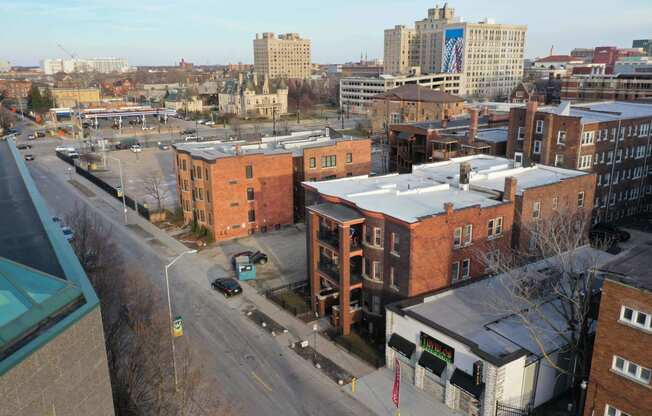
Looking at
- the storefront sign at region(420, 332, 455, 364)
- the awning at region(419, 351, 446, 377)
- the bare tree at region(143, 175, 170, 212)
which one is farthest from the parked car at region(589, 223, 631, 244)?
the bare tree at region(143, 175, 170, 212)

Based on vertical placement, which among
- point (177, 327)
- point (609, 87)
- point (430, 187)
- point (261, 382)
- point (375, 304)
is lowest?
point (261, 382)

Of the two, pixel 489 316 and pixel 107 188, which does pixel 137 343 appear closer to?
pixel 489 316

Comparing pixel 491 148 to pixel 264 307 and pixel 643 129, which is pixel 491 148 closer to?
pixel 643 129

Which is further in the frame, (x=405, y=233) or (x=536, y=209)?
(x=536, y=209)

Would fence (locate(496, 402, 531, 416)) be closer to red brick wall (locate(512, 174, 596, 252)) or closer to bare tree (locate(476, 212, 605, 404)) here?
bare tree (locate(476, 212, 605, 404))

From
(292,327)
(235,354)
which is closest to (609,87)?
(292,327)

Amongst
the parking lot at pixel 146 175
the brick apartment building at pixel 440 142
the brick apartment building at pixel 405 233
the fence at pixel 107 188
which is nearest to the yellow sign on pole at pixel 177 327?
the brick apartment building at pixel 405 233
